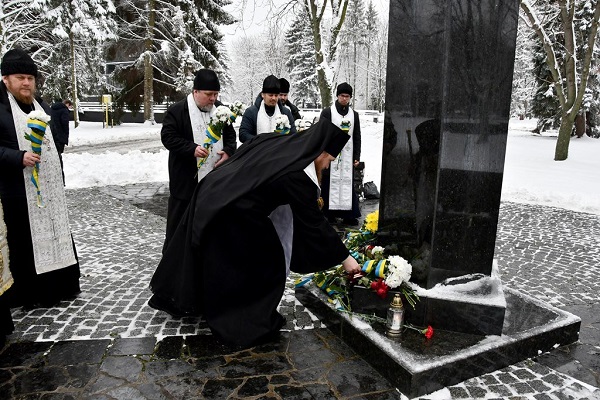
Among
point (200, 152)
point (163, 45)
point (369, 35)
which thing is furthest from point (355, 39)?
point (200, 152)

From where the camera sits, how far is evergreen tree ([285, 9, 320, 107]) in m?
48.5

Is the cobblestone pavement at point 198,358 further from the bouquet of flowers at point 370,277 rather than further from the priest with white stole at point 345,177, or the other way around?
the priest with white stole at point 345,177

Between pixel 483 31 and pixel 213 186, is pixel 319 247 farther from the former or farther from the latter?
pixel 483 31

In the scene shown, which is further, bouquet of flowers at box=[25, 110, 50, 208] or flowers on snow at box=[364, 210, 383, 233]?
flowers on snow at box=[364, 210, 383, 233]

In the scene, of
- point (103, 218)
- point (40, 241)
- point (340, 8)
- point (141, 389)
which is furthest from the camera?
point (340, 8)

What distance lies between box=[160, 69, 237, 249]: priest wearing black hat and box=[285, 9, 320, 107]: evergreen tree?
43814mm

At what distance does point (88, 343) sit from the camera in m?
3.65

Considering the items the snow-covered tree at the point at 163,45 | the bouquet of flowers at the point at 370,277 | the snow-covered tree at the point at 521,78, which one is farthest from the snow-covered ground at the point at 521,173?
the snow-covered tree at the point at 521,78

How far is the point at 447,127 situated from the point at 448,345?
62.5 inches

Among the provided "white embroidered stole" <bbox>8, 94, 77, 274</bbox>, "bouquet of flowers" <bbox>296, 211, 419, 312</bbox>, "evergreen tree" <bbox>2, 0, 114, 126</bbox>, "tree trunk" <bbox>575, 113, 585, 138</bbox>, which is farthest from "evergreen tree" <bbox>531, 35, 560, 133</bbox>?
"white embroidered stole" <bbox>8, 94, 77, 274</bbox>

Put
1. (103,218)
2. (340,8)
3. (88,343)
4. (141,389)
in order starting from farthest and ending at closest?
(340,8) → (103,218) → (88,343) → (141,389)

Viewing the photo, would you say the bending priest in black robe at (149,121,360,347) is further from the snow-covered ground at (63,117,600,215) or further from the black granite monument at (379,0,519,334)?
the snow-covered ground at (63,117,600,215)

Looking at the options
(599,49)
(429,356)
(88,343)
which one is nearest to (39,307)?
(88,343)

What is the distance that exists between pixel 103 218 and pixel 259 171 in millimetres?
5273
